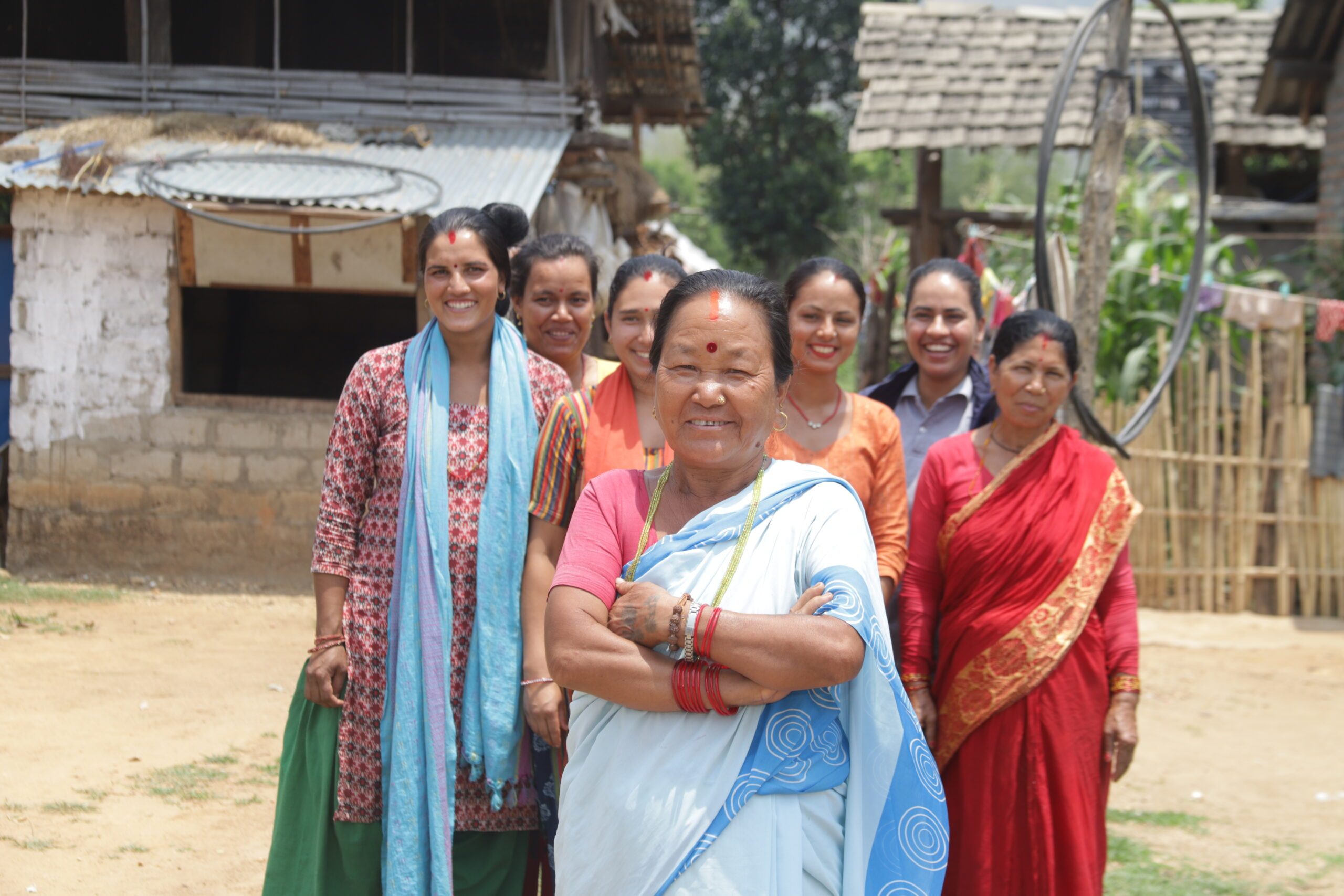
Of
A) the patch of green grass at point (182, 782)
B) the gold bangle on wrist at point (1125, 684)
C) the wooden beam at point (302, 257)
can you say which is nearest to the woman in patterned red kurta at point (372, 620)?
the gold bangle on wrist at point (1125, 684)

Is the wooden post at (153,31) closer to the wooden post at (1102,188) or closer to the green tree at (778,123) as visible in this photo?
the wooden post at (1102,188)

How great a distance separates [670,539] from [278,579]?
21.5 feet

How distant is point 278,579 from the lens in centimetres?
782

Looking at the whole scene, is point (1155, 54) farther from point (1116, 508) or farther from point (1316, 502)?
point (1116, 508)

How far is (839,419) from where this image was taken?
115 inches

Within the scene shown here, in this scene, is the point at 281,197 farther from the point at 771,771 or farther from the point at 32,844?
the point at 771,771

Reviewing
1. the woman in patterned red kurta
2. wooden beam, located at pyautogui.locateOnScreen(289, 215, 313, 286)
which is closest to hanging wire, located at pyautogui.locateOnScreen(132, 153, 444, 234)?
wooden beam, located at pyautogui.locateOnScreen(289, 215, 313, 286)

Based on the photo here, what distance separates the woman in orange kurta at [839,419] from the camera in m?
2.84

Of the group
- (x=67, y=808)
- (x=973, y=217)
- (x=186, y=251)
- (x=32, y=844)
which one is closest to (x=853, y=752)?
(x=32, y=844)

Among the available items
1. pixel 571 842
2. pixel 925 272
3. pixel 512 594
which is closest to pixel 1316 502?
pixel 925 272

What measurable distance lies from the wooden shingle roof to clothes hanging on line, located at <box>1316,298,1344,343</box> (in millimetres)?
2130

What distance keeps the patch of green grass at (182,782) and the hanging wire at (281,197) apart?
3250mm

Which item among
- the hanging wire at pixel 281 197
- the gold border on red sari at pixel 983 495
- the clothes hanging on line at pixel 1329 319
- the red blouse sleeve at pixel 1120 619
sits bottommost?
the red blouse sleeve at pixel 1120 619

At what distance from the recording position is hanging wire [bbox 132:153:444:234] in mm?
6980
